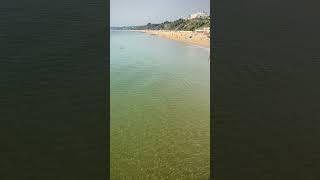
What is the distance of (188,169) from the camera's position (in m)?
3.69

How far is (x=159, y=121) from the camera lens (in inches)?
189

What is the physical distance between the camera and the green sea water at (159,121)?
11.7 ft

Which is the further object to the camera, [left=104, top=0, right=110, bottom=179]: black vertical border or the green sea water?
the green sea water

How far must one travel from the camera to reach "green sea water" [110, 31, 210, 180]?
141 inches
